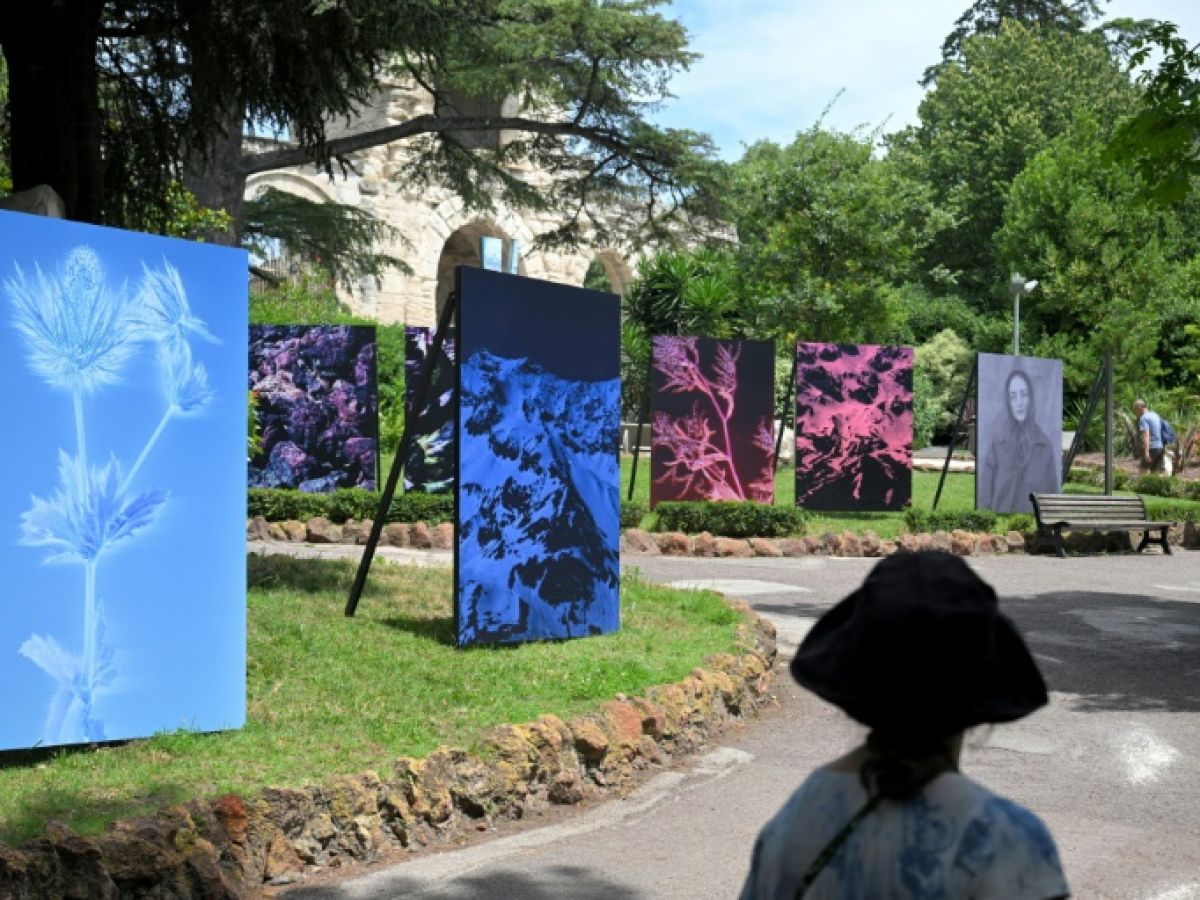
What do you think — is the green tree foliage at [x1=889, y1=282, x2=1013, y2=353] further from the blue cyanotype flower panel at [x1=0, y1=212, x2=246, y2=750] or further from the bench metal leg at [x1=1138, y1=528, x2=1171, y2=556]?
the blue cyanotype flower panel at [x1=0, y1=212, x2=246, y2=750]

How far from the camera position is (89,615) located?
21.7ft

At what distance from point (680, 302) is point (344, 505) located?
22058mm

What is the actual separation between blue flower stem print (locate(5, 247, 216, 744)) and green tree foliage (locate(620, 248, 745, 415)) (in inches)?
1172

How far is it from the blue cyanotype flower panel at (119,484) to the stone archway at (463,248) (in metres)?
36.9

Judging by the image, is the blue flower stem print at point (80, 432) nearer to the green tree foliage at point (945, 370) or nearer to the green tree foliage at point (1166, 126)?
the green tree foliage at point (1166, 126)

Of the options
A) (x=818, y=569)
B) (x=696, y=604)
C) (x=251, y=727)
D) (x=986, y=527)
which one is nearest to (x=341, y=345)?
(x=818, y=569)

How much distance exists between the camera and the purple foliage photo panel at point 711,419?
19.6m

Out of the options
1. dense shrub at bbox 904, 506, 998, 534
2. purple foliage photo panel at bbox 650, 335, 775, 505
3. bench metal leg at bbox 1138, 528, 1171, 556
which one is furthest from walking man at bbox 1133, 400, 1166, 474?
purple foliage photo panel at bbox 650, 335, 775, 505

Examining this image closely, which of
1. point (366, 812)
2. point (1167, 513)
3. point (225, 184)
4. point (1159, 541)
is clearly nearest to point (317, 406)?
point (225, 184)

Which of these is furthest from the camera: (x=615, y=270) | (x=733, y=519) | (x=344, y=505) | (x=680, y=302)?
(x=615, y=270)

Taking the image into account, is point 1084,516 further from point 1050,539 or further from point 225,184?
point 225,184

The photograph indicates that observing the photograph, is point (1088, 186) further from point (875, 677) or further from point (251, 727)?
point (875, 677)

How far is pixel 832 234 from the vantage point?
109ft

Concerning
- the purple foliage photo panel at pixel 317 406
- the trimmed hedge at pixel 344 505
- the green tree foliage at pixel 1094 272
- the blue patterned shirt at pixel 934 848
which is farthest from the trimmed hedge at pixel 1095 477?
the blue patterned shirt at pixel 934 848
